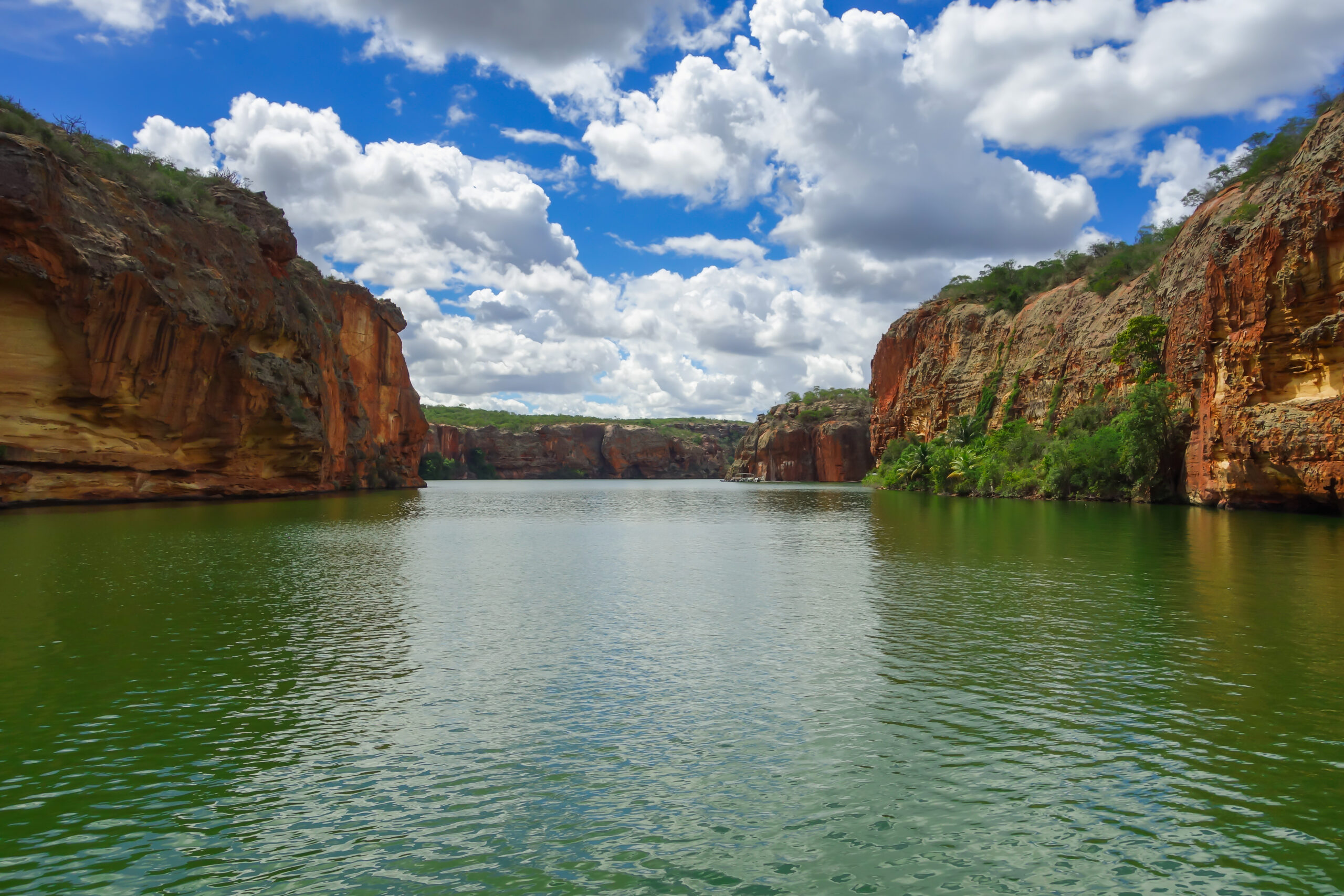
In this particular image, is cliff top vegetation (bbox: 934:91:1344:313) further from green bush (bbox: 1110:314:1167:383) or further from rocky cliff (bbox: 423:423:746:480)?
rocky cliff (bbox: 423:423:746:480)

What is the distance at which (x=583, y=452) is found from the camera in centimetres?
18312

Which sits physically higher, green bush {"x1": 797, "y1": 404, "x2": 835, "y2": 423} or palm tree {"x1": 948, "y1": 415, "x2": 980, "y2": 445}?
green bush {"x1": 797, "y1": 404, "x2": 835, "y2": 423}

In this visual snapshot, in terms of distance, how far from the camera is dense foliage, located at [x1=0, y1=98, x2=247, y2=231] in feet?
126

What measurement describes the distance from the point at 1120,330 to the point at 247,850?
66.7 metres

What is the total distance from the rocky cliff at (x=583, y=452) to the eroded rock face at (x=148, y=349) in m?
111

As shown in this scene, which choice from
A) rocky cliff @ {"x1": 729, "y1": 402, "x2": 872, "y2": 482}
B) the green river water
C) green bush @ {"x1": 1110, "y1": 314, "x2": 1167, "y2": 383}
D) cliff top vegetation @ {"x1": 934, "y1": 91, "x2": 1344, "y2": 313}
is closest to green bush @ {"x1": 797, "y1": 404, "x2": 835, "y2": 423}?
rocky cliff @ {"x1": 729, "y1": 402, "x2": 872, "y2": 482}

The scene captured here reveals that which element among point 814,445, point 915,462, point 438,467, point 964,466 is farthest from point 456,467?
point 964,466

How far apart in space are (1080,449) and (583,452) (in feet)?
459

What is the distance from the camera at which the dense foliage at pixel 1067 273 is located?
214ft

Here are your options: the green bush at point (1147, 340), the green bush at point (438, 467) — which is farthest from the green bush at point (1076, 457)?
the green bush at point (438, 467)

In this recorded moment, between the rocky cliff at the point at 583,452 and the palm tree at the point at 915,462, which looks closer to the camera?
the palm tree at the point at 915,462

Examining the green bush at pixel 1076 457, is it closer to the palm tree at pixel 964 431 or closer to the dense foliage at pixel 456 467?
the palm tree at pixel 964 431

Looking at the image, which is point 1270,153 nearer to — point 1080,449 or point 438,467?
point 1080,449

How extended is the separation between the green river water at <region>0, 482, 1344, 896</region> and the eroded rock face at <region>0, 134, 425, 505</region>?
77.2 feet
